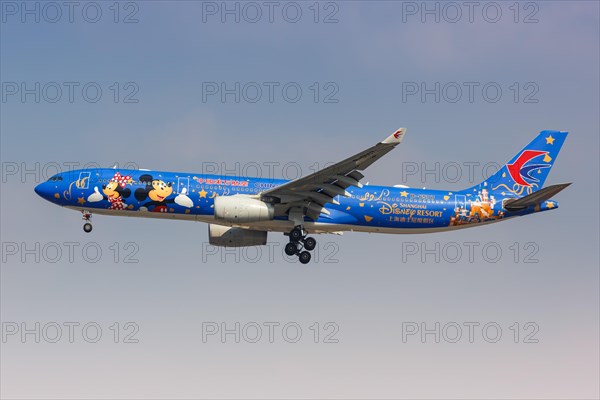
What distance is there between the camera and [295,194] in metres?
40.3

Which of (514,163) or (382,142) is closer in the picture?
(382,142)

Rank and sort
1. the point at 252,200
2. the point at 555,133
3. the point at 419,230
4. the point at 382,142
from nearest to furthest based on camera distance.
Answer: the point at 382,142
the point at 252,200
the point at 419,230
the point at 555,133

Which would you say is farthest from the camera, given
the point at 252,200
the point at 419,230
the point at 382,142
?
the point at 419,230

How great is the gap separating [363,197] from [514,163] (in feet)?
26.7

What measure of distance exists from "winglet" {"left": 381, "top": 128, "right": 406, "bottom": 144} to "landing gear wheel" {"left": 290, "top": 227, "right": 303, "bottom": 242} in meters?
7.62

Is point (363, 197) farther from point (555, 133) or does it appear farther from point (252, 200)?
point (555, 133)

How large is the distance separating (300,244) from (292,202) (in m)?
2.34

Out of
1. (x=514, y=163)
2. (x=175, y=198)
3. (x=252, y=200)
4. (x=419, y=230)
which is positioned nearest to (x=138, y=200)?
(x=175, y=198)

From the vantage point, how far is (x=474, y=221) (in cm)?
4334

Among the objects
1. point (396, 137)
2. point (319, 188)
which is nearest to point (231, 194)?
point (319, 188)

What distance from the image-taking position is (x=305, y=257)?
138 ft

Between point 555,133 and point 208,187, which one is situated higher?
point 555,133

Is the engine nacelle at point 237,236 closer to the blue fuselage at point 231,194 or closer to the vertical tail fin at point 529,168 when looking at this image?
the blue fuselage at point 231,194

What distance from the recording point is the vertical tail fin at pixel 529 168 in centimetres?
4456
